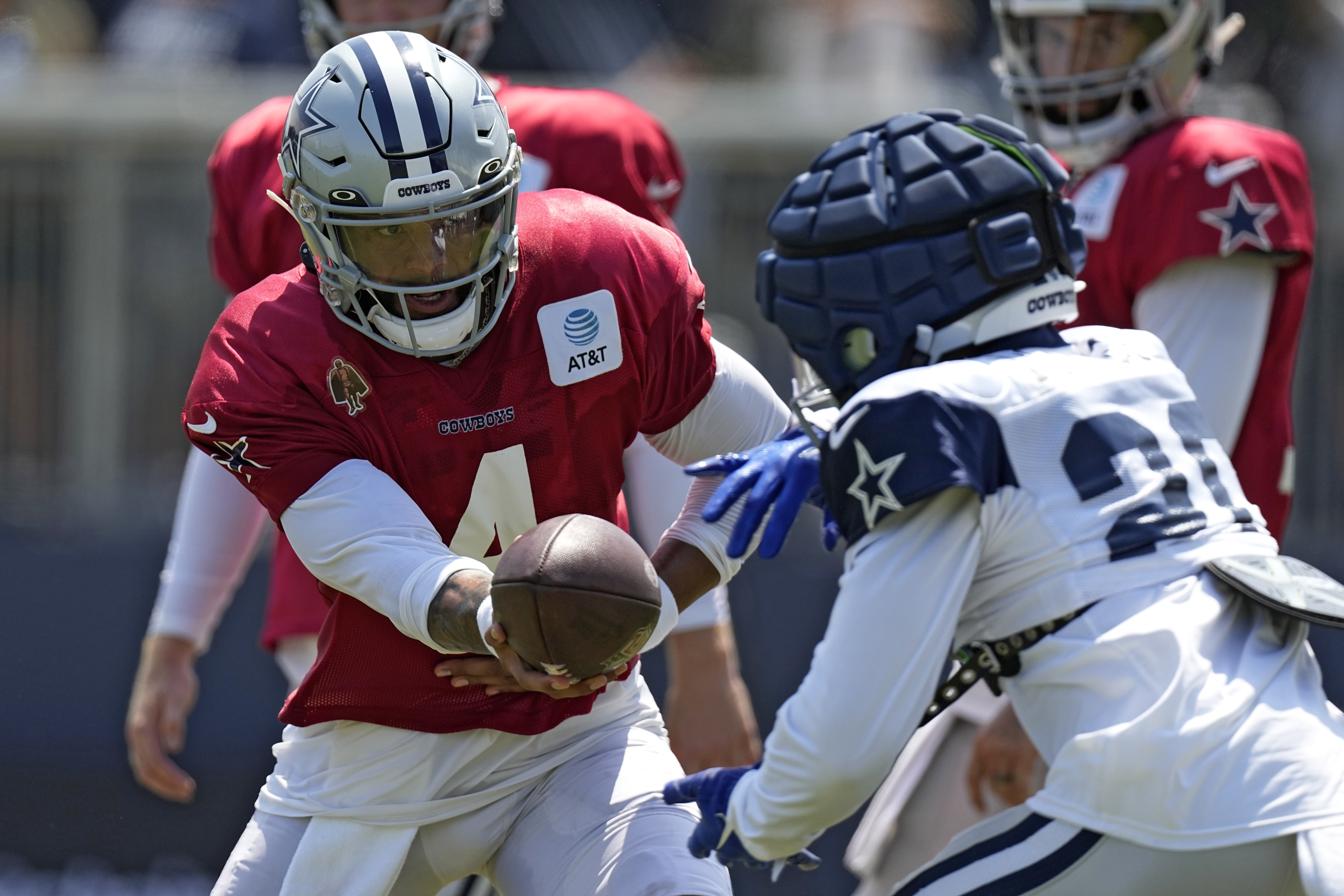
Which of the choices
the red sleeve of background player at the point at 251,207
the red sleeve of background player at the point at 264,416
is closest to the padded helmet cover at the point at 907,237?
the red sleeve of background player at the point at 264,416

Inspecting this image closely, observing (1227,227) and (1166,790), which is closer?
(1166,790)

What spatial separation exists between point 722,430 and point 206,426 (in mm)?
850

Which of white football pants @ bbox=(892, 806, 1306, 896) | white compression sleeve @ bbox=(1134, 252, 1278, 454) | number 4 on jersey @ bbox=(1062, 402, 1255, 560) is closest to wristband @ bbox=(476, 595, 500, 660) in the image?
white football pants @ bbox=(892, 806, 1306, 896)

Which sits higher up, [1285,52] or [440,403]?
[440,403]

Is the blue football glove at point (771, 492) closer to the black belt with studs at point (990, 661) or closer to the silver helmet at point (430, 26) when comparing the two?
the black belt with studs at point (990, 661)

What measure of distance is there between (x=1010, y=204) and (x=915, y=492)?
1.59 feet

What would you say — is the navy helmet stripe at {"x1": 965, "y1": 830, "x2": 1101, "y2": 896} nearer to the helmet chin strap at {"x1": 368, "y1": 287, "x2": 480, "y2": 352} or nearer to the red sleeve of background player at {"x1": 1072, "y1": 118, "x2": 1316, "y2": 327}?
the helmet chin strap at {"x1": 368, "y1": 287, "x2": 480, "y2": 352}

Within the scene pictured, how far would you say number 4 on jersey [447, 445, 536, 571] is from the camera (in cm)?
257

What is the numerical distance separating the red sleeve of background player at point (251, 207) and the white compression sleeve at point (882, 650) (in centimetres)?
191

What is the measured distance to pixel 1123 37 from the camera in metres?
3.85

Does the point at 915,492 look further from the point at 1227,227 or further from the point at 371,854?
the point at 1227,227

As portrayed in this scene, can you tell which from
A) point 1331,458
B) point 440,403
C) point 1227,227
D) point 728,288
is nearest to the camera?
point 440,403

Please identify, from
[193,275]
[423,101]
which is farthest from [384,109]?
[193,275]

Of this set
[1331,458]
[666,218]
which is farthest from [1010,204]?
[1331,458]
